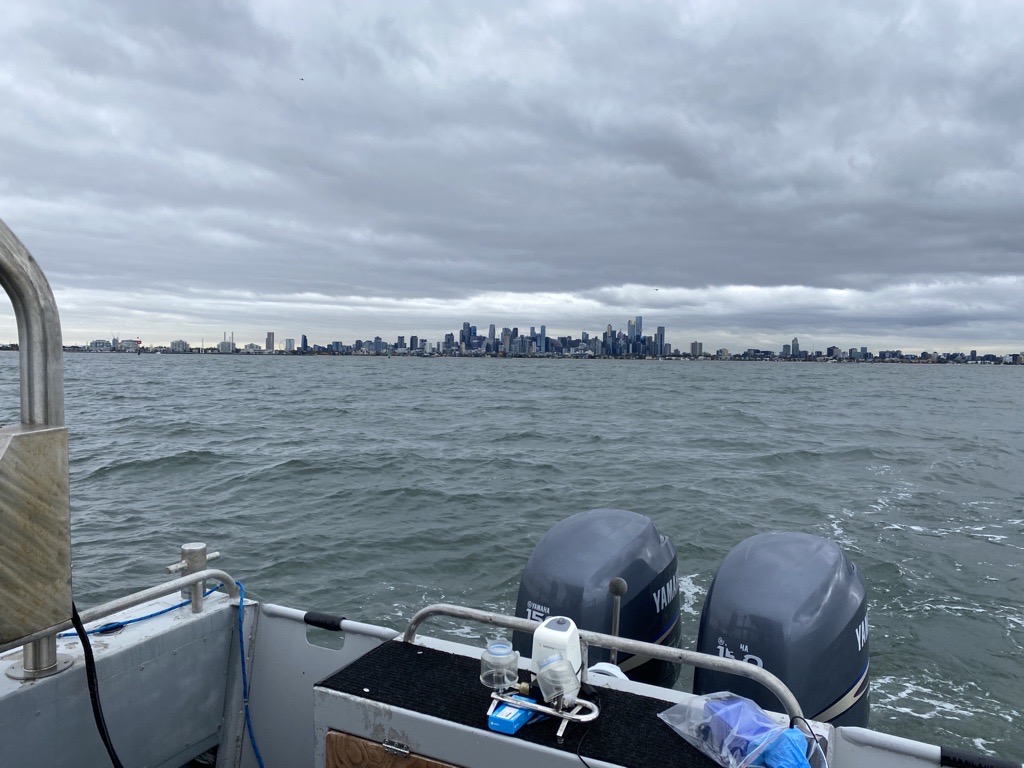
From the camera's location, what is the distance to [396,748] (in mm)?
2309

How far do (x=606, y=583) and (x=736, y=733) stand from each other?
7.72 feet

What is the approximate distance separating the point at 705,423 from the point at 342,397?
21493 mm

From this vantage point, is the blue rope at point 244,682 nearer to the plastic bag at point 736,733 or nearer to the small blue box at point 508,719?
the small blue box at point 508,719

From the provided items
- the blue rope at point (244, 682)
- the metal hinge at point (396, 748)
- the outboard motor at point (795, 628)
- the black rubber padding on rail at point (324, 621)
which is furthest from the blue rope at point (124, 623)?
the outboard motor at point (795, 628)

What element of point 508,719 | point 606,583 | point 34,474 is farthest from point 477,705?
point 606,583

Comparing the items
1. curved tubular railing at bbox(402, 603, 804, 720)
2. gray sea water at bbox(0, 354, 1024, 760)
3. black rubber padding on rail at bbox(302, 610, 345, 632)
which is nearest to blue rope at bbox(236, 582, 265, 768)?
black rubber padding on rail at bbox(302, 610, 345, 632)

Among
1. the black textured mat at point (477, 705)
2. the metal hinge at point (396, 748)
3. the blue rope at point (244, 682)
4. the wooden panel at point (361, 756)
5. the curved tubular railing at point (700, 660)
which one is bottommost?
the blue rope at point (244, 682)

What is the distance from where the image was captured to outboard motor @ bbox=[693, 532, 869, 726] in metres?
3.93

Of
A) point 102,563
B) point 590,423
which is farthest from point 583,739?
point 590,423

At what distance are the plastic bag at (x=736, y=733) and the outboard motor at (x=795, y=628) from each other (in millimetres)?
1757

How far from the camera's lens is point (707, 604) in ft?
14.0

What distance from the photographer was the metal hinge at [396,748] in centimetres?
230

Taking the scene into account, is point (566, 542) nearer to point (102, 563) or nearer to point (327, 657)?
point (327, 657)

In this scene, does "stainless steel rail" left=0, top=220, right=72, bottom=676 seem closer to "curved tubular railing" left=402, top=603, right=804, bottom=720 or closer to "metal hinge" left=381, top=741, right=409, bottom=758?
"metal hinge" left=381, top=741, right=409, bottom=758
